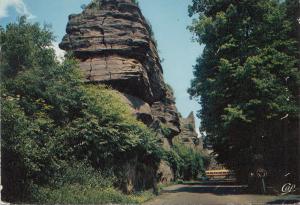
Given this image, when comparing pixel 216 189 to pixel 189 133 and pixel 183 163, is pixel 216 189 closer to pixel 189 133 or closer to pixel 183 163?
pixel 183 163

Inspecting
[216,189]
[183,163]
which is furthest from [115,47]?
[183,163]

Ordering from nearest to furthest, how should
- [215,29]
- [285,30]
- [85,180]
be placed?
[85,180]
[285,30]
[215,29]

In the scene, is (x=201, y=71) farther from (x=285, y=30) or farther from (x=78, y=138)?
(x=78, y=138)

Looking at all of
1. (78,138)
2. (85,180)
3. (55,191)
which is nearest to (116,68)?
(78,138)

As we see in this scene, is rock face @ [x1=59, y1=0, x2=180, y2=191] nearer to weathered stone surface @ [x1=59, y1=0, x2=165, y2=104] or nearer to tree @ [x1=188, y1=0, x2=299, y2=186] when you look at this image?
weathered stone surface @ [x1=59, y1=0, x2=165, y2=104]

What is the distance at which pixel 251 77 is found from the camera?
26125mm

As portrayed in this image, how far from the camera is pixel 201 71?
31766 millimetres

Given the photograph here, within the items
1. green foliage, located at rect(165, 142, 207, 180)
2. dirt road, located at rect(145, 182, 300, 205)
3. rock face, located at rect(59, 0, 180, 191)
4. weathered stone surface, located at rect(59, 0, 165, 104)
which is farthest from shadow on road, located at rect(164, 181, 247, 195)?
green foliage, located at rect(165, 142, 207, 180)

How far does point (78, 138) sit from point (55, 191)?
442 centimetres

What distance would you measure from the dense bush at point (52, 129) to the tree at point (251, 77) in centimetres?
683

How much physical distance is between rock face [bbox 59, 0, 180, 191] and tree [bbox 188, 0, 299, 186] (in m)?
5.02

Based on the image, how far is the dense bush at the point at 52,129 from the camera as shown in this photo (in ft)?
53.5

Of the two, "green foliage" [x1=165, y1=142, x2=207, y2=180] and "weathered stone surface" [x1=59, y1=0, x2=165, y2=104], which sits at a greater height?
"weathered stone surface" [x1=59, y1=0, x2=165, y2=104]

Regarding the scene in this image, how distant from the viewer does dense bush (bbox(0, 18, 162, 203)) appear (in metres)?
16.3
